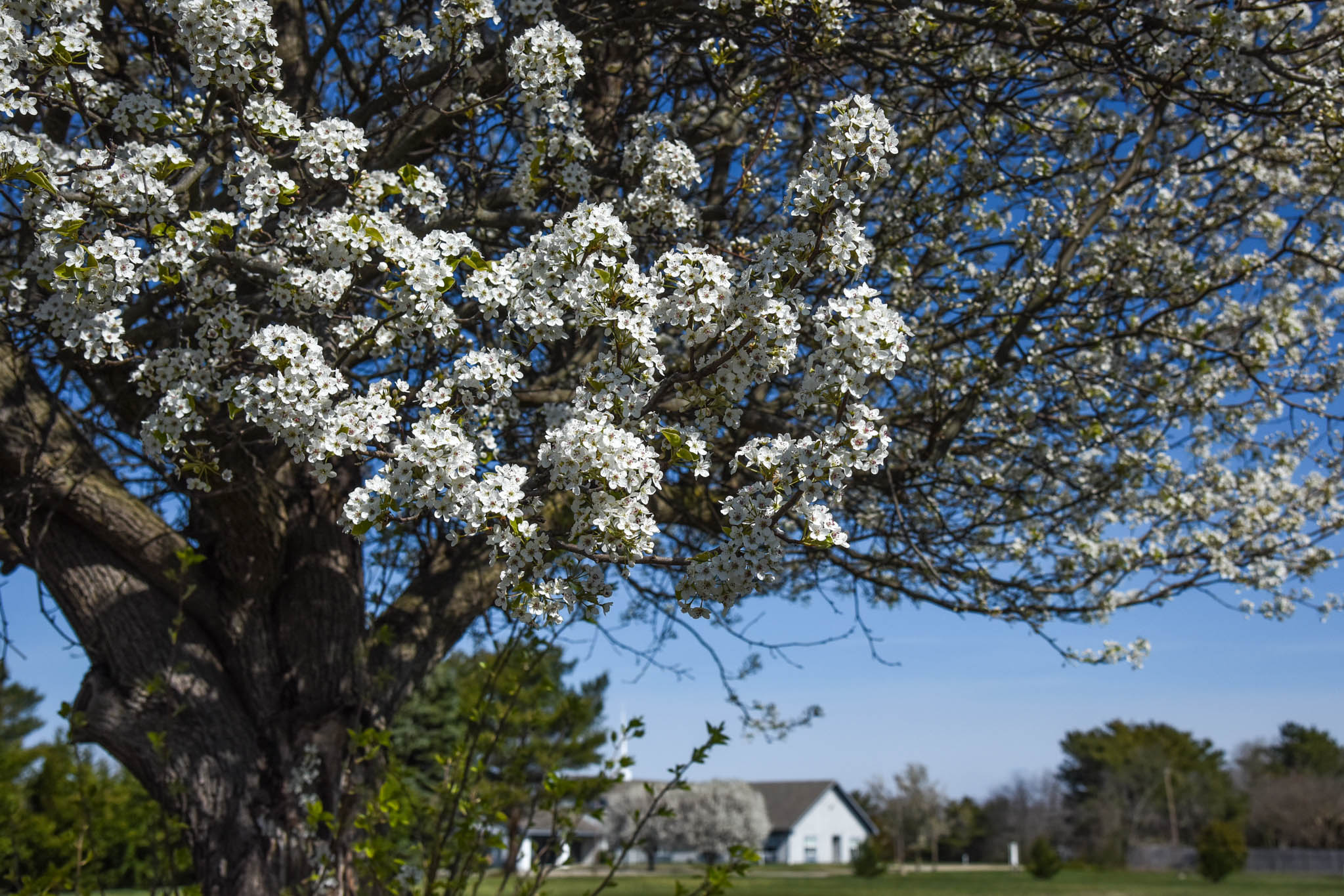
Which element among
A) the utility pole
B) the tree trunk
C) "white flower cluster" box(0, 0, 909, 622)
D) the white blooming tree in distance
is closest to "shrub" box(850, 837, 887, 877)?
the utility pole

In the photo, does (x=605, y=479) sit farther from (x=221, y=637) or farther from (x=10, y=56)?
(x=221, y=637)

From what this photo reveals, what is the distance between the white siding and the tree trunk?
5739 centimetres

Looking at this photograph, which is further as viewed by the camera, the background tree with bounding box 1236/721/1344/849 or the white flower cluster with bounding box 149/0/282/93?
the background tree with bounding box 1236/721/1344/849

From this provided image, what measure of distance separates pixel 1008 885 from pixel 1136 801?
94.1ft

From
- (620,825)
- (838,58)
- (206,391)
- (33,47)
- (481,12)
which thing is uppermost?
(838,58)

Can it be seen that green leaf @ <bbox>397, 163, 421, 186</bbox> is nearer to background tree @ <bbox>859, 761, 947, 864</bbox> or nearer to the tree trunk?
the tree trunk

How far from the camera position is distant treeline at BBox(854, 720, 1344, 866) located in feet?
158

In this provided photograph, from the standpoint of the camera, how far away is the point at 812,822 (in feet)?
197

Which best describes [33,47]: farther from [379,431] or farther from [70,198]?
[379,431]

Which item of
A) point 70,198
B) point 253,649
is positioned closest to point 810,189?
point 70,198

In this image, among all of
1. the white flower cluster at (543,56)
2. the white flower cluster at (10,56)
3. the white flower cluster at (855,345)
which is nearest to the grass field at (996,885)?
the white flower cluster at (543,56)

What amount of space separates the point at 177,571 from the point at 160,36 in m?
2.77

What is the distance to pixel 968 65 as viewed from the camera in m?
5.81

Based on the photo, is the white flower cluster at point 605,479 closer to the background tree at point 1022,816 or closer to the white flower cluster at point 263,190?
the white flower cluster at point 263,190
